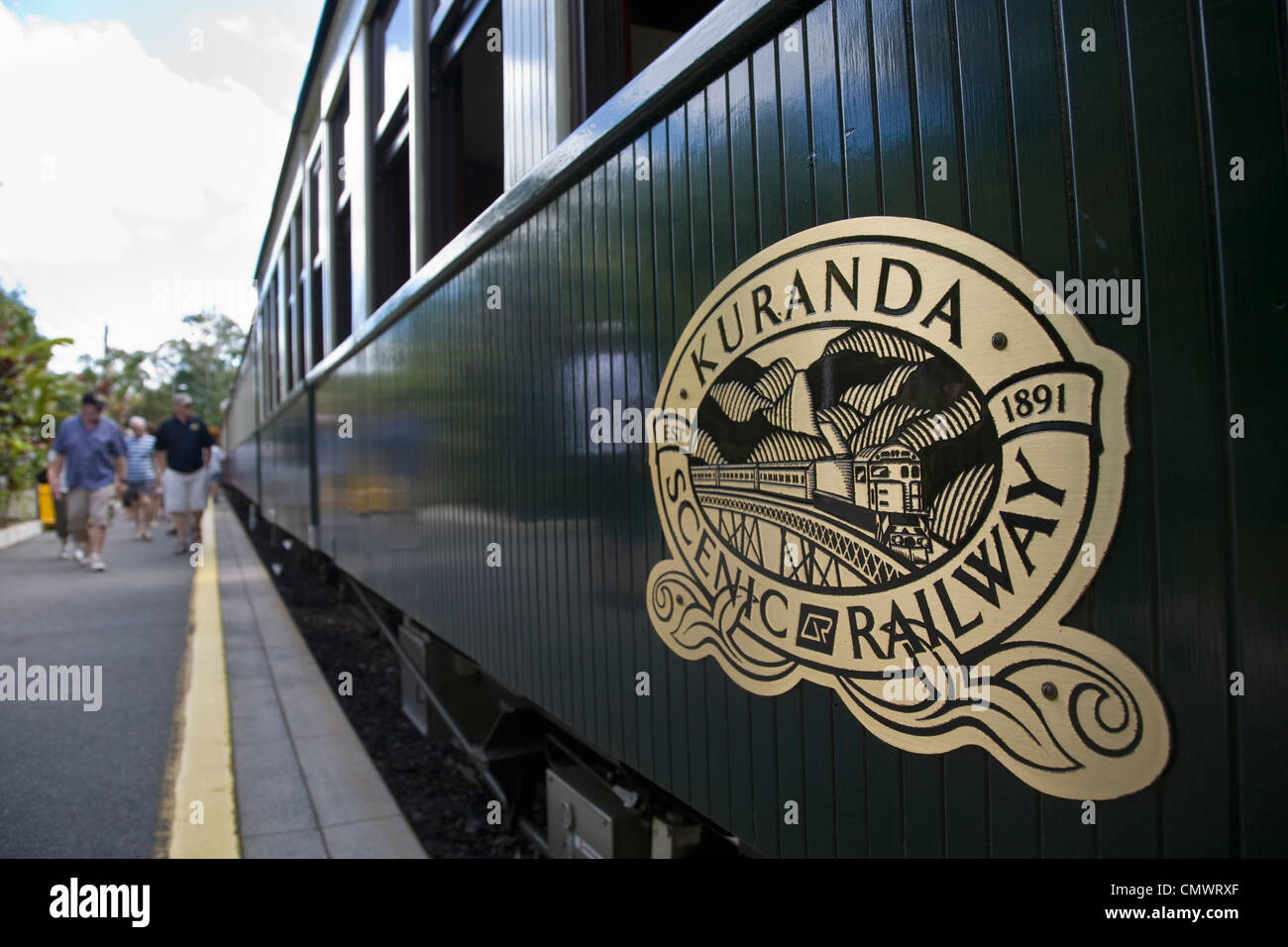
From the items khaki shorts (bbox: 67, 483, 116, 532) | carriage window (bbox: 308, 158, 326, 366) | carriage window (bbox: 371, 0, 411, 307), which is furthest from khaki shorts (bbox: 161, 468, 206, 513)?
carriage window (bbox: 371, 0, 411, 307)

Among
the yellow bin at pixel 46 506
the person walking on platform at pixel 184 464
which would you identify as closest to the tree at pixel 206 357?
the yellow bin at pixel 46 506

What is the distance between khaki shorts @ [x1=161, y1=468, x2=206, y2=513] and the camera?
31.8 feet

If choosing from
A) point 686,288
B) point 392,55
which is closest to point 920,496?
point 686,288

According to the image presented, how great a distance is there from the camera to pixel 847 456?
48.4 inches

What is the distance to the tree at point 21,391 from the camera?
1066cm

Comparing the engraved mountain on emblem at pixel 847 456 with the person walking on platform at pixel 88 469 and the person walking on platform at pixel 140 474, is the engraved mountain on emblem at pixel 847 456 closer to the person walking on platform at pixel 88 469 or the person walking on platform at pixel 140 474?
the person walking on platform at pixel 88 469

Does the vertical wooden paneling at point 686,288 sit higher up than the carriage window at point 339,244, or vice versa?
the carriage window at point 339,244

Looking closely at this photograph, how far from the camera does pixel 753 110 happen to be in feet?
4.64

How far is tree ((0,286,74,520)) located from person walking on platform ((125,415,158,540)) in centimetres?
97

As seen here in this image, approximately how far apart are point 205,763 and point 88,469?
607cm

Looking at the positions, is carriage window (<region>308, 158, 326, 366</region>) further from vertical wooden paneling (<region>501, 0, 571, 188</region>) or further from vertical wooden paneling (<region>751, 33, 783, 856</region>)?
vertical wooden paneling (<region>751, 33, 783, 856</region>)

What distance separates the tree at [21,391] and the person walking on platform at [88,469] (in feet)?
9.74
